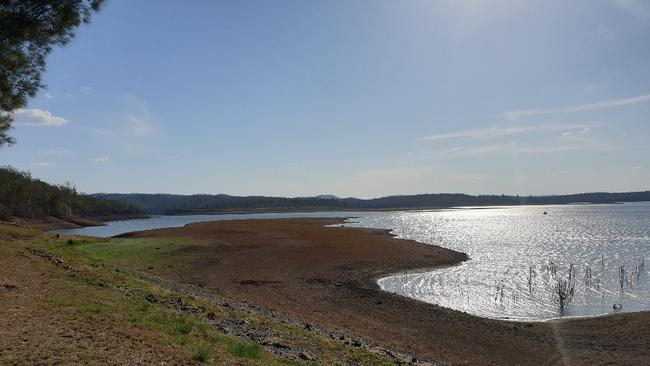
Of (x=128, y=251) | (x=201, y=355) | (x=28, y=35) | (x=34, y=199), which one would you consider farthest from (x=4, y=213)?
(x=201, y=355)

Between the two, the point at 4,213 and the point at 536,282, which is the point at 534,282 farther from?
the point at 4,213

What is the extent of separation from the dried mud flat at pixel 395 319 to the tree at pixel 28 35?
13.5 m

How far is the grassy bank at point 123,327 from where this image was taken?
9492 millimetres

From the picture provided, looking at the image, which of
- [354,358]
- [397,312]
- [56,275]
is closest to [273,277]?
[397,312]

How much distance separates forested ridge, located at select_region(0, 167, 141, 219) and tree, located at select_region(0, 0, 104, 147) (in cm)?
9683

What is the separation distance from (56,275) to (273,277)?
1726cm

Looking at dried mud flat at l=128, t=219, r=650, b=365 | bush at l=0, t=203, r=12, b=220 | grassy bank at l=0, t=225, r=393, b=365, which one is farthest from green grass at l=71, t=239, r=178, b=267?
bush at l=0, t=203, r=12, b=220

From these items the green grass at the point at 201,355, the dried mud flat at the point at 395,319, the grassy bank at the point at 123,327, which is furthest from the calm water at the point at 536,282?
the green grass at the point at 201,355

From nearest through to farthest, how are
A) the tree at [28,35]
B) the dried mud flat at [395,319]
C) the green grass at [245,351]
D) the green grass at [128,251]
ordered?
the green grass at [245,351] → the tree at [28,35] → the dried mud flat at [395,319] → the green grass at [128,251]

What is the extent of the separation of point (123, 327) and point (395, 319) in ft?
49.3

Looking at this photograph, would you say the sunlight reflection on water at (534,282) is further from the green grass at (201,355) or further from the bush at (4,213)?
the bush at (4,213)

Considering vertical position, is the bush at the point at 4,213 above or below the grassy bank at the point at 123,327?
above

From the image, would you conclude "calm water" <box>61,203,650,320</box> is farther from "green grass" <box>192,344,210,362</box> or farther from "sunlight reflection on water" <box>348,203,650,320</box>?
"green grass" <box>192,344,210,362</box>

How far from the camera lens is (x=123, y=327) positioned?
11.3 m
